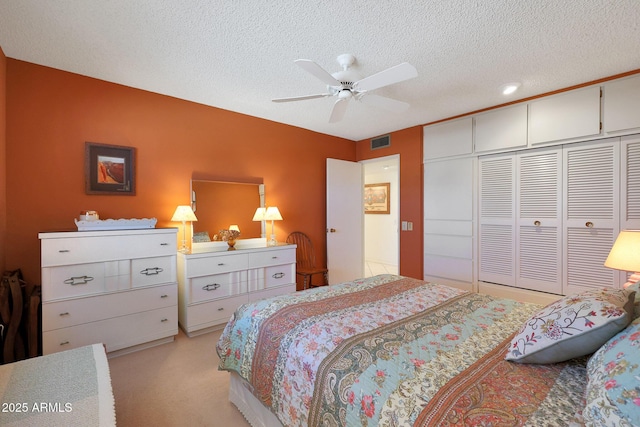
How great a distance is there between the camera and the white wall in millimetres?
6176

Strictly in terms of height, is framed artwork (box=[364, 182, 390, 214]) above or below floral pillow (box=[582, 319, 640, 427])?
above

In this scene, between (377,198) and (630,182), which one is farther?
(377,198)

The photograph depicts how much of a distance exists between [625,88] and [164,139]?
4458 mm

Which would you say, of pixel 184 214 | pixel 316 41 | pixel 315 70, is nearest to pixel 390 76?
pixel 315 70

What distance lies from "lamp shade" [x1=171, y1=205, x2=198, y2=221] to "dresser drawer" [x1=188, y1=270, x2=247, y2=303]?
2.06 ft

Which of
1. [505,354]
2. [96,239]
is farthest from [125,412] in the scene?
[505,354]

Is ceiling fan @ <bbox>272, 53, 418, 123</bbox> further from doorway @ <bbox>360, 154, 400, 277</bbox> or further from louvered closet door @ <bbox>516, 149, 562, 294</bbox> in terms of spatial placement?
doorway @ <bbox>360, 154, 400, 277</bbox>

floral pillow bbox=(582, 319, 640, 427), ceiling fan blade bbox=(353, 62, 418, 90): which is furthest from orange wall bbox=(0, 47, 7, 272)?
floral pillow bbox=(582, 319, 640, 427)

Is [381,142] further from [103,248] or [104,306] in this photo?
[104,306]

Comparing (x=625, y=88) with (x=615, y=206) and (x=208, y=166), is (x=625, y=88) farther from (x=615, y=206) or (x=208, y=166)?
(x=208, y=166)

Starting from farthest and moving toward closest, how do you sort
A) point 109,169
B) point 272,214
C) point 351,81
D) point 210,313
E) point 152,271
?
point 272,214
point 210,313
point 109,169
point 152,271
point 351,81

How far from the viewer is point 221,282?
2.96 metres

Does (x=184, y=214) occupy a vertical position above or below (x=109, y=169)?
below

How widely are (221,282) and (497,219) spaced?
324 centimetres
